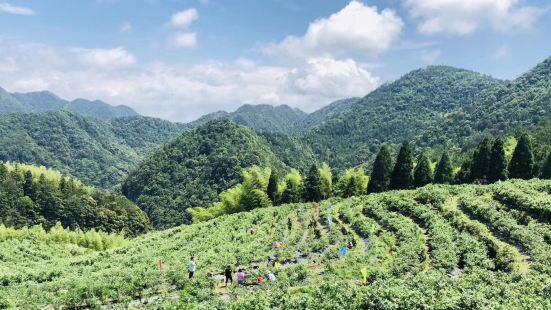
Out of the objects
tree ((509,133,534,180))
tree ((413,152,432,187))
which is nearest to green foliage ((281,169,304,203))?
tree ((413,152,432,187))

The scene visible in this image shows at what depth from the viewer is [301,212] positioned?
204ft

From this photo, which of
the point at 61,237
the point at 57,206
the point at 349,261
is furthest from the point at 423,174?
the point at 57,206

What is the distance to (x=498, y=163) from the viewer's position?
69.8 metres

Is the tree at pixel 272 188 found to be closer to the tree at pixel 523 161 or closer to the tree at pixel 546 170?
the tree at pixel 523 161

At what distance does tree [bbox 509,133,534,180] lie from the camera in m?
68.3

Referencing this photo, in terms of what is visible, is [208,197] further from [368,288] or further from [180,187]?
[368,288]

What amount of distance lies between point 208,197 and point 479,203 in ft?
470

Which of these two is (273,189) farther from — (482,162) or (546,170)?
(546,170)

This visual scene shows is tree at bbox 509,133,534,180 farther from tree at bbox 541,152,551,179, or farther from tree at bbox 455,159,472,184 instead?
tree at bbox 455,159,472,184

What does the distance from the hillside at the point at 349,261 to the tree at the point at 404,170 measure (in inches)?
637

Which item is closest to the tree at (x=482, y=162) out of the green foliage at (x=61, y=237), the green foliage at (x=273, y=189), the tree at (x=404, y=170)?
the tree at (x=404, y=170)

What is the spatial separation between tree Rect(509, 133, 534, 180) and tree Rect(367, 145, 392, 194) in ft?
59.4

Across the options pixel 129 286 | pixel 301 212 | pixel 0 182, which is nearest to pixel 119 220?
pixel 0 182

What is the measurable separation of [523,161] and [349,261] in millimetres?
46764
